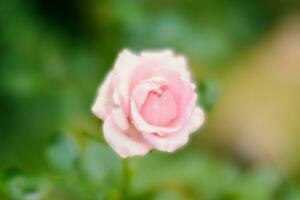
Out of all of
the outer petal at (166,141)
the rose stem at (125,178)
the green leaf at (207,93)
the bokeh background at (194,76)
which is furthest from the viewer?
the bokeh background at (194,76)

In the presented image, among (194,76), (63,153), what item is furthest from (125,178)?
(194,76)

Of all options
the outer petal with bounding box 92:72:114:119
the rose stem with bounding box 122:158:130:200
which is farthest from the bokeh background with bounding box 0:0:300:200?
the outer petal with bounding box 92:72:114:119

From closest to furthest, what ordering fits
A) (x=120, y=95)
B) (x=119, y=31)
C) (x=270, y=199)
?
(x=120, y=95), (x=270, y=199), (x=119, y=31)

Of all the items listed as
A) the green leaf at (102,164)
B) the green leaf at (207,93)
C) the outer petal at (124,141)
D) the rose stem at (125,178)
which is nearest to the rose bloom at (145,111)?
the outer petal at (124,141)

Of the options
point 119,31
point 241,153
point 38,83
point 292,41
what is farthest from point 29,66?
point 292,41

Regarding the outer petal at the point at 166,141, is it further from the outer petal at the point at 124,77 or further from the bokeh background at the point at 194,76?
the bokeh background at the point at 194,76

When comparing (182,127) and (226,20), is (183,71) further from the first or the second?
(226,20)
